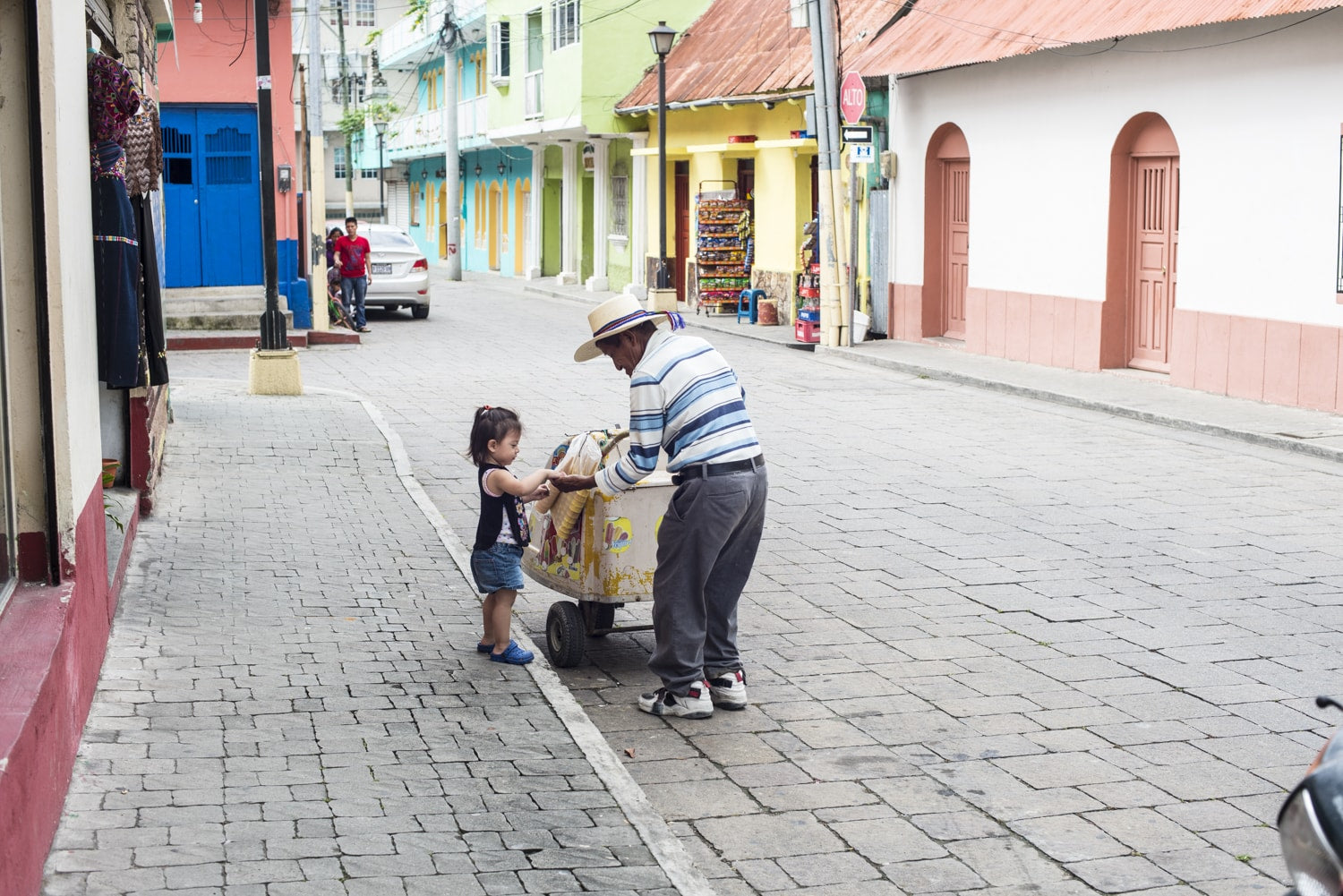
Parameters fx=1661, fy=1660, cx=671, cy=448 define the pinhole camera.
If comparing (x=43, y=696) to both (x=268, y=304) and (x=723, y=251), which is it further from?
(x=723, y=251)

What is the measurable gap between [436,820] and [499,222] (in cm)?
4306

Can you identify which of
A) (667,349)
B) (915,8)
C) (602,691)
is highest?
(915,8)

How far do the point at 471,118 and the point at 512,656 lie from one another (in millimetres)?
40368

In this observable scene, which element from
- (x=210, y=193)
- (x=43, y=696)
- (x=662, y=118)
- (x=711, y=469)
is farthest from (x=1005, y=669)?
(x=662, y=118)

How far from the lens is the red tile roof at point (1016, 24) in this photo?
15.2 meters

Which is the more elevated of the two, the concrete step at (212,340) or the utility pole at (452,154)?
the utility pole at (452,154)

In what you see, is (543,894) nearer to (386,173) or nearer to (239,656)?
(239,656)

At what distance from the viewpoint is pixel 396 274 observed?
27062 millimetres

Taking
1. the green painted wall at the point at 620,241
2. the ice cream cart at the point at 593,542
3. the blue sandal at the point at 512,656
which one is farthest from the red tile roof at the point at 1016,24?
the green painted wall at the point at 620,241

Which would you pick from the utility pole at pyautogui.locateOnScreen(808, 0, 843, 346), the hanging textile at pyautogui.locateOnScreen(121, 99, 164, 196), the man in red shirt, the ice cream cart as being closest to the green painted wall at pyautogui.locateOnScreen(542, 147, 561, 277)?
the man in red shirt

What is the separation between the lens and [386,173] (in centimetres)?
6719

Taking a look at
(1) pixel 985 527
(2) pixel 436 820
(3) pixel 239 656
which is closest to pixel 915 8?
(1) pixel 985 527

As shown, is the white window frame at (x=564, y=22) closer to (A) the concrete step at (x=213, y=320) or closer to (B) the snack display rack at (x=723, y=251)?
(B) the snack display rack at (x=723, y=251)

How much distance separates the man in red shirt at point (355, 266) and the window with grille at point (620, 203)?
1128 cm
